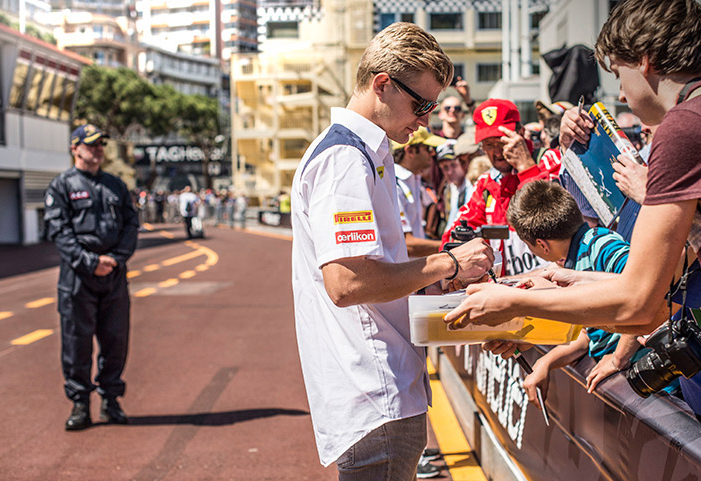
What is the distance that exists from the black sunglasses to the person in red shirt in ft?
6.24

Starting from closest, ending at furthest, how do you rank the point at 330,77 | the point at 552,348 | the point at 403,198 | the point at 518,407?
1. the point at 552,348
2. the point at 518,407
3. the point at 403,198
4. the point at 330,77

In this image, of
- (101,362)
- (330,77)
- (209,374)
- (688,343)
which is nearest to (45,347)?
(209,374)

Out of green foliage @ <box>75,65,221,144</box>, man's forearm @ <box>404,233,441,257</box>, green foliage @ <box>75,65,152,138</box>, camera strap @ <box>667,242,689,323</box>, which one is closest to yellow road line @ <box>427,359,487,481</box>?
man's forearm @ <box>404,233,441,257</box>

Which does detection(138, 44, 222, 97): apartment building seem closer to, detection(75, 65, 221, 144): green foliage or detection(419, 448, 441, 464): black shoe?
detection(75, 65, 221, 144): green foliage

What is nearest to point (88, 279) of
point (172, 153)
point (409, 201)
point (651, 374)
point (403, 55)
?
point (409, 201)

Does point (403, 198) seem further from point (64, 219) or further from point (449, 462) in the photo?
point (64, 219)

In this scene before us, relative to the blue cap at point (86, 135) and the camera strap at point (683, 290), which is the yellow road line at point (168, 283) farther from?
the camera strap at point (683, 290)

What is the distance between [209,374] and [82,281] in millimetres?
2042

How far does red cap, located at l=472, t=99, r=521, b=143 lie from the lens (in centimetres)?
435

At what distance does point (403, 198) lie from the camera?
5129mm

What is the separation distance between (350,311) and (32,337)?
8251 millimetres

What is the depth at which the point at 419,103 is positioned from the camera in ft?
7.71

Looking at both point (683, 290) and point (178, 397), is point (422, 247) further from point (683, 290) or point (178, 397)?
point (178, 397)

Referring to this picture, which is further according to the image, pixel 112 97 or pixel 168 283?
pixel 112 97
